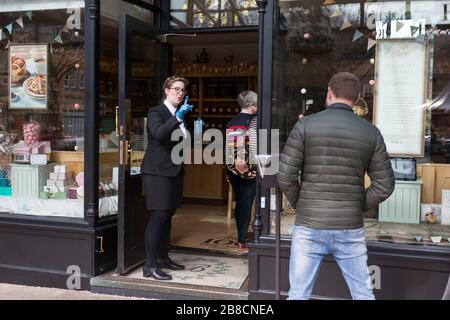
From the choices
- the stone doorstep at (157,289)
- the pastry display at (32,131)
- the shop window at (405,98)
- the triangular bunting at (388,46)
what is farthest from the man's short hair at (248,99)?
the pastry display at (32,131)

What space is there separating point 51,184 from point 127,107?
1.10m

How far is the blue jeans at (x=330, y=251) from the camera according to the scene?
112 inches

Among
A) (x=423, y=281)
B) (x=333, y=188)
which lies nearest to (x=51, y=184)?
(x=333, y=188)

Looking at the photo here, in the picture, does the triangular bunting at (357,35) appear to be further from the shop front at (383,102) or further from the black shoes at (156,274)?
the black shoes at (156,274)

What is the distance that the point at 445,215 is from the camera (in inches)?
156

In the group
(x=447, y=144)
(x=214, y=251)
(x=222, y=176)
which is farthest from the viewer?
(x=222, y=176)

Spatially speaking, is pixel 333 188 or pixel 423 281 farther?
pixel 423 281

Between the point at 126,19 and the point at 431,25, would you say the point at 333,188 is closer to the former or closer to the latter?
the point at 431,25

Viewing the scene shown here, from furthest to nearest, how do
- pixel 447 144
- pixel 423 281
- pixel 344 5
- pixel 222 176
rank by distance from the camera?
pixel 222 176 < pixel 344 5 < pixel 447 144 < pixel 423 281

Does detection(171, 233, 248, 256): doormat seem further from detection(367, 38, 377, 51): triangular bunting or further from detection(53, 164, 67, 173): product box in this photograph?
detection(367, 38, 377, 51): triangular bunting

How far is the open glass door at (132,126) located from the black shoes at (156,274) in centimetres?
19

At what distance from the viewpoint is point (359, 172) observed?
2799 millimetres

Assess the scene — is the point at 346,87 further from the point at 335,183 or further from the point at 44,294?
the point at 44,294

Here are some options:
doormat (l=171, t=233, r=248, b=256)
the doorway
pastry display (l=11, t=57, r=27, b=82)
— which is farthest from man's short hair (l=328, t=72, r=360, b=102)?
the doorway
